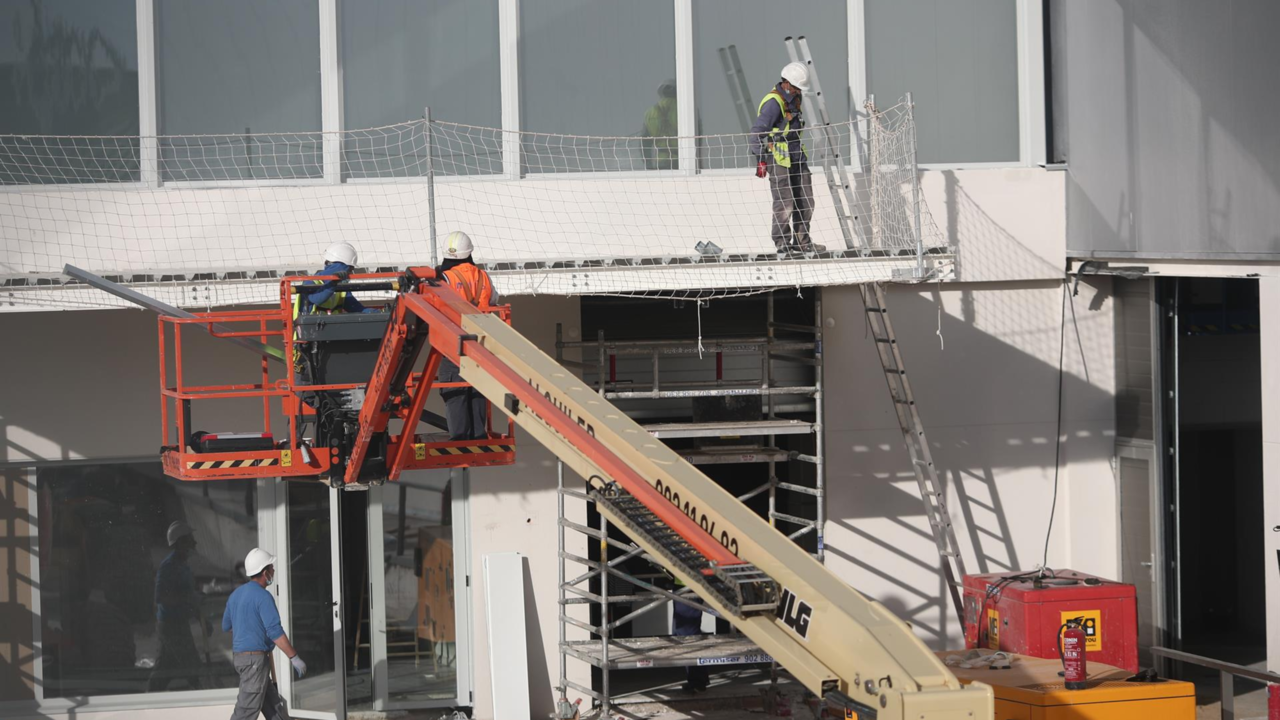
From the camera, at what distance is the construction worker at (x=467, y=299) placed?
318 inches

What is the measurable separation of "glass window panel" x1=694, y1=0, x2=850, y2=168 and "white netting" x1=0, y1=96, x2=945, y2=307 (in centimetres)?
6

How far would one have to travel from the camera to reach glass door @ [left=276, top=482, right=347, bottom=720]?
39.3ft

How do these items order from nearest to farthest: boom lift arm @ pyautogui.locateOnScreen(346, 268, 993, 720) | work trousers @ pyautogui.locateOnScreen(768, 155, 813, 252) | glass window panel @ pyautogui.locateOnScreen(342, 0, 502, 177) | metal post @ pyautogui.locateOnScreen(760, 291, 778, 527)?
boom lift arm @ pyautogui.locateOnScreen(346, 268, 993, 720) → work trousers @ pyautogui.locateOnScreen(768, 155, 813, 252) → metal post @ pyautogui.locateOnScreen(760, 291, 778, 527) → glass window panel @ pyautogui.locateOnScreen(342, 0, 502, 177)

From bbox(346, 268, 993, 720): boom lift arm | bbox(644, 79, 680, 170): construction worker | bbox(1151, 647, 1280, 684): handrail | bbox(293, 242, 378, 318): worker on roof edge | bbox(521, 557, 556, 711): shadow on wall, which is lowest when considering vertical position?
bbox(521, 557, 556, 711): shadow on wall

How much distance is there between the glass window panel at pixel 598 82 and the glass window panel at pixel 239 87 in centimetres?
200

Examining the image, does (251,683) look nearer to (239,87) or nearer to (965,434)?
(239,87)

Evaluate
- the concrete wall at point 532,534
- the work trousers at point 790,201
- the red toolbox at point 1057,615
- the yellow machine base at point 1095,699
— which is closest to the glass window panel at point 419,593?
the concrete wall at point 532,534

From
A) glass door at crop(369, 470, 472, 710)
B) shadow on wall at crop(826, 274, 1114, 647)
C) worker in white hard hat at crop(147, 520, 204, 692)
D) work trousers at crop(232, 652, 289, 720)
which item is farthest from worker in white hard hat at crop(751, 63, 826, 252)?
worker in white hard hat at crop(147, 520, 204, 692)

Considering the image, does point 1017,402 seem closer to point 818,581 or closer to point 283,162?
point 283,162

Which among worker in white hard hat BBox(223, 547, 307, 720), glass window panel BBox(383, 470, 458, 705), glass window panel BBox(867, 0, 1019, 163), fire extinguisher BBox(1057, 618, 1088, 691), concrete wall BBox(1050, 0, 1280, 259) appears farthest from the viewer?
glass window panel BBox(867, 0, 1019, 163)

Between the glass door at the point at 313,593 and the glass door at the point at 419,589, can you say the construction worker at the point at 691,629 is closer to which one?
the glass door at the point at 419,589

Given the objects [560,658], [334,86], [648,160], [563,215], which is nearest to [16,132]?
[334,86]

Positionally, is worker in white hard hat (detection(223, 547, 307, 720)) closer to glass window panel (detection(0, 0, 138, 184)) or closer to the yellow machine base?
glass window panel (detection(0, 0, 138, 184))

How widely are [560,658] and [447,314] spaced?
5899 mm
